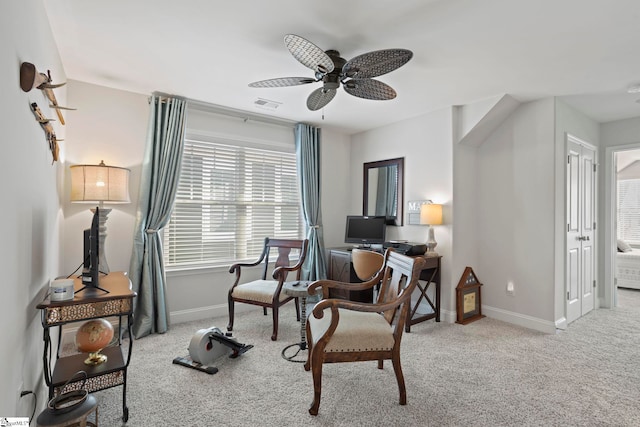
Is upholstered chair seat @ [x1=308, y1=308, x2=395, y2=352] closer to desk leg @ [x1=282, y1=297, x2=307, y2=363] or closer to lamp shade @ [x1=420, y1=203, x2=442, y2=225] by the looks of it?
desk leg @ [x1=282, y1=297, x2=307, y2=363]

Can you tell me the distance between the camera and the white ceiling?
200cm

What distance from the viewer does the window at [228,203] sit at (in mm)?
3777

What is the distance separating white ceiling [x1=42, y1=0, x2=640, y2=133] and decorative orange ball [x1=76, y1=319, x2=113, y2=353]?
6.53 ft

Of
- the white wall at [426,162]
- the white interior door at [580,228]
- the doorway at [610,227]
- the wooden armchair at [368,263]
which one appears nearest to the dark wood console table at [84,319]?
the wooden armchair at [368,263]

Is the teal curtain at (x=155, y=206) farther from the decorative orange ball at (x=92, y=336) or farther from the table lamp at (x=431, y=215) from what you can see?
the table lamp at (x=431, y=215)

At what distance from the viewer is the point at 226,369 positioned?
2561 mm

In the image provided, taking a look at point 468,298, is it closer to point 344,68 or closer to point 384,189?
point 384,189

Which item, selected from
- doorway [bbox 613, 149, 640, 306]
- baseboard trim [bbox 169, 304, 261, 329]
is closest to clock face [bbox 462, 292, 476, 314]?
baseboard trim [bbox 169, 304, 261, 329]

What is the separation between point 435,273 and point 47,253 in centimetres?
369

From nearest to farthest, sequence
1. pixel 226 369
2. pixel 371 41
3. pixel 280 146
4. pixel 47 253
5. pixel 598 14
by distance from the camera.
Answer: pixel 598 14 → pixel 47 253 → pixel 371 41 → pixel 226 369 → pixel 280 146

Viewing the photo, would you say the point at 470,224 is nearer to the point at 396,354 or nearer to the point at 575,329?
the point at 575,329

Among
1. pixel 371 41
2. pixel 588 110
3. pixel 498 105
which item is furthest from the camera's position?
pixel 588 110

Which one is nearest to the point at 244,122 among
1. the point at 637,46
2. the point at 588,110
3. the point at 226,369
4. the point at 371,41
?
the point at 371,41

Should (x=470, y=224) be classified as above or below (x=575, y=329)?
above
